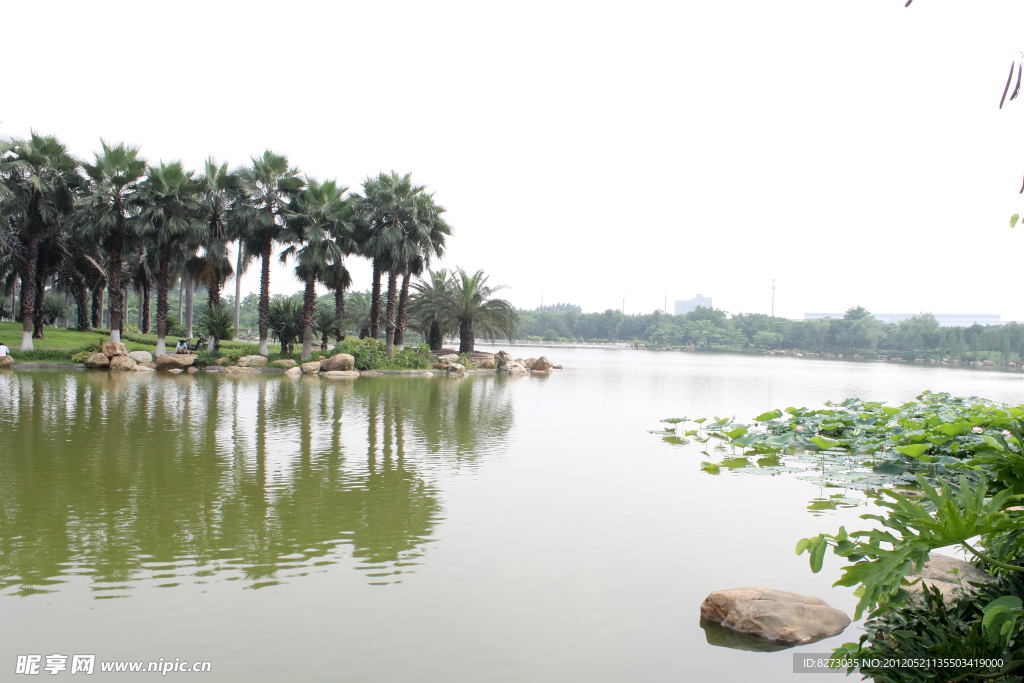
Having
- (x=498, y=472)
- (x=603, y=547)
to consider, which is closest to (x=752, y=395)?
(x=498, y=472)

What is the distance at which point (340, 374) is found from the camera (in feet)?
93.9

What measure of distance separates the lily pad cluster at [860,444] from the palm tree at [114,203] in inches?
1074

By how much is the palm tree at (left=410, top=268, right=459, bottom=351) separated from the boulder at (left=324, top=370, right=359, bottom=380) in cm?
1350

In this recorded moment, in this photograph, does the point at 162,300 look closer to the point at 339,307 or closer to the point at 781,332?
the point at 339,307

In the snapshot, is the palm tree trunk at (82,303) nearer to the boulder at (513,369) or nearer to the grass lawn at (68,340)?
the grass lawn at (68,340)

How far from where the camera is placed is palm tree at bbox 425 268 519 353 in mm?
42406

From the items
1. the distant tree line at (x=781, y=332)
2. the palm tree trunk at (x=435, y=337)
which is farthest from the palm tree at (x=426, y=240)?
the distant tree line at (x=781, y=332)

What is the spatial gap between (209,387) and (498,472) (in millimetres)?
15192

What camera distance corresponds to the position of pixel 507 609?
5094 mm

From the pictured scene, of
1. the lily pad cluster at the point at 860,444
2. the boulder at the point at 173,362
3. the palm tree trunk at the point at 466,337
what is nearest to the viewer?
the lily pad cluster at the point at 860,444

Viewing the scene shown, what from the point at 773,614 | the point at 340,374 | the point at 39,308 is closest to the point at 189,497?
the point at 773,614

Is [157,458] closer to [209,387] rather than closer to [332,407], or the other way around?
[332,407]

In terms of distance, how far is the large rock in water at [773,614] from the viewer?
15.5ft

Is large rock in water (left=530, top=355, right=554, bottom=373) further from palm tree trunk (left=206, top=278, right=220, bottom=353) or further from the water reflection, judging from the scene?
the water reflection
